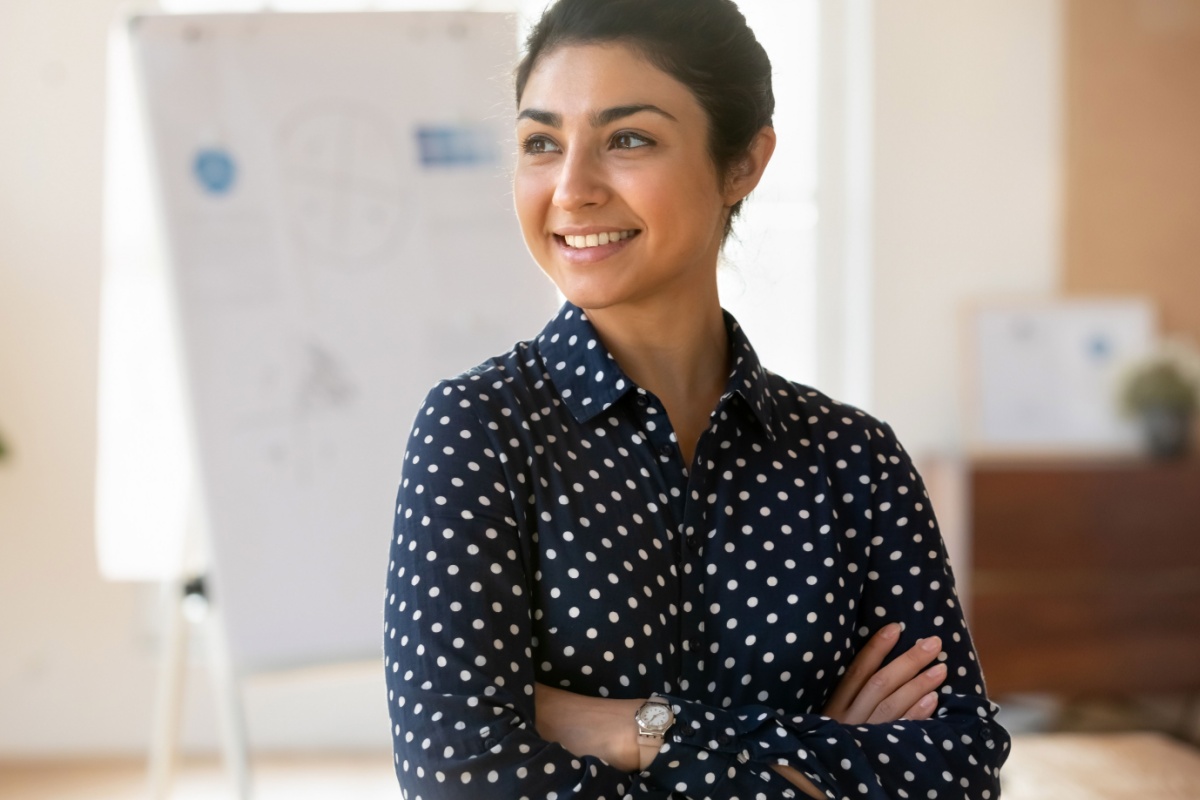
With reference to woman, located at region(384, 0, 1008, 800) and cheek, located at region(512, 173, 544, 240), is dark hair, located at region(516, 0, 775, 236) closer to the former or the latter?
woman, located at region(384, 0, 1008, 800)

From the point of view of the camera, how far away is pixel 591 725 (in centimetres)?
121

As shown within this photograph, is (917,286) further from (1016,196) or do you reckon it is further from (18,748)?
(18,748)

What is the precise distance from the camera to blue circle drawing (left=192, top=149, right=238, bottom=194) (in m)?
2.65

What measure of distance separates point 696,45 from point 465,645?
647mm

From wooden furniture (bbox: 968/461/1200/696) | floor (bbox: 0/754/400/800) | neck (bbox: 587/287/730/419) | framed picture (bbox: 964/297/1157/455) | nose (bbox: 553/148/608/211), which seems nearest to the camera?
nose (bbox: 553/148/608/211)

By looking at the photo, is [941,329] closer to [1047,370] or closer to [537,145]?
[1047,370]

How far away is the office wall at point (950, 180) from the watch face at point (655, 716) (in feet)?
11.1

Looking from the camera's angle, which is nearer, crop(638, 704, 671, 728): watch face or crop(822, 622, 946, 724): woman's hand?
crop(638, 704, 671, 728): watch face

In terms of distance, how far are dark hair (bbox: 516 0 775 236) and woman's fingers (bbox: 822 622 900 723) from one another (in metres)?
0.52

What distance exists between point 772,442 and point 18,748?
3599 mm

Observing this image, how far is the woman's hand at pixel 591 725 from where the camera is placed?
120cm

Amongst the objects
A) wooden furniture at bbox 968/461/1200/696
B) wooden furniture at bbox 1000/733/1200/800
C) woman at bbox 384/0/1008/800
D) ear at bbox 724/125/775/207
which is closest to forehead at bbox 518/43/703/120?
woman at bbox 384/0/1008/800

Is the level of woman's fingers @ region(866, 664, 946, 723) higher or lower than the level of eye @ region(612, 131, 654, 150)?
lower

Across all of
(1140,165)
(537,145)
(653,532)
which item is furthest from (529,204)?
(1140,165)
